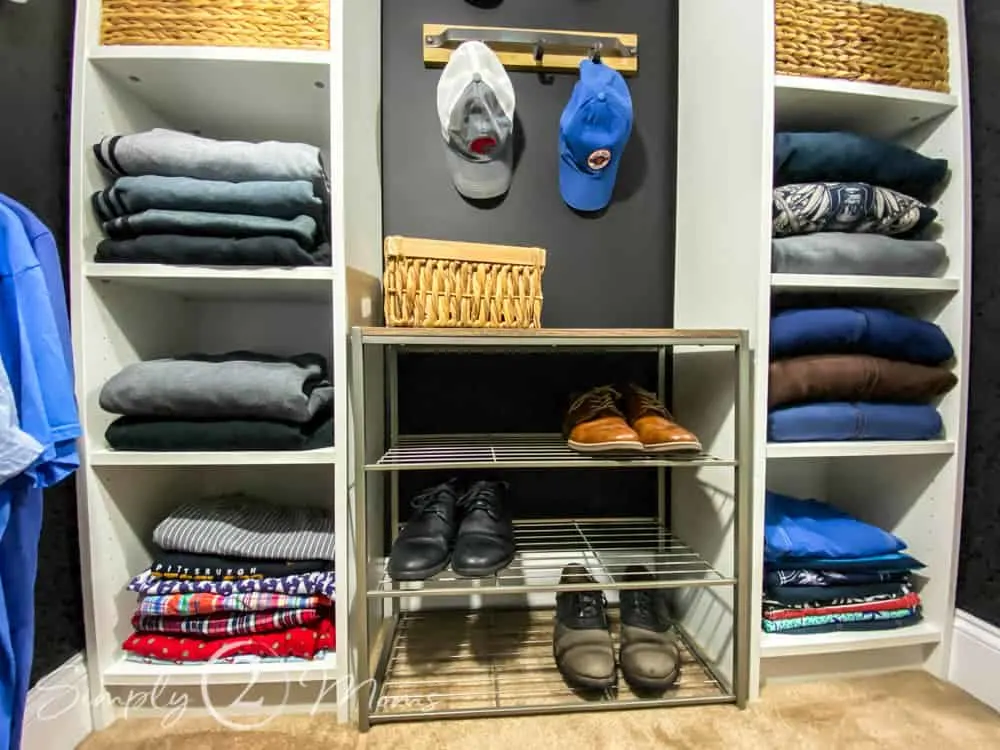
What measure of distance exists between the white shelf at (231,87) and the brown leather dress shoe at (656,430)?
0.94 m

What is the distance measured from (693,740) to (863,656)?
49 centimetres

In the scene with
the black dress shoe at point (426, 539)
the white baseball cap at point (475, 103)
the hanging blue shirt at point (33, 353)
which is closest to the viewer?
the hanging blue shirt at point (33, 353)

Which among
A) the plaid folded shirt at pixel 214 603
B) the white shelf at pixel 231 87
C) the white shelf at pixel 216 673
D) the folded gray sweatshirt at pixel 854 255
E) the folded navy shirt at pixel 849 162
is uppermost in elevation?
the white shelf at pixel 231 87

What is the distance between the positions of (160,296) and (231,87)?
0.49 meters

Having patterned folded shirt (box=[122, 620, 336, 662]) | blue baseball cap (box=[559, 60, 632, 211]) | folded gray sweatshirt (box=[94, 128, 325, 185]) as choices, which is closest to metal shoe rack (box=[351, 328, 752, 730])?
patterned folded shirt (box=[122, 620, 336, 662])

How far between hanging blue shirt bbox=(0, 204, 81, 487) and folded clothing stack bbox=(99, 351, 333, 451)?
0.24m

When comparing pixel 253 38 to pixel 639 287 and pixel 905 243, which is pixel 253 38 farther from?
pixel 905 243

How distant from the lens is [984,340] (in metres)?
1.08

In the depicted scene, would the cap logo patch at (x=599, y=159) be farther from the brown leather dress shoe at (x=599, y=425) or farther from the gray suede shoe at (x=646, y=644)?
the gray suede shoe at (x=646, y=644)

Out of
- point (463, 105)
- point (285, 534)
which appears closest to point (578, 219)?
point (463, 105)

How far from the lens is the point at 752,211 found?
1.03 meters

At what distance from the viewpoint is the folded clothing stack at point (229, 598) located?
3.22ft

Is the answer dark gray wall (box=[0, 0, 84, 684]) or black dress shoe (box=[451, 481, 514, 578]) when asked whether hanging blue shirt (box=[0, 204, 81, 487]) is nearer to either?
dark gray wall (box=[0, 0, 84, 684])

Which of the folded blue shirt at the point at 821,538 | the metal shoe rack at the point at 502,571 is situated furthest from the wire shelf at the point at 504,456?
the folded blue shirt at the point at 821,538
